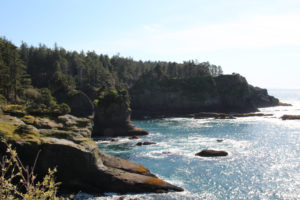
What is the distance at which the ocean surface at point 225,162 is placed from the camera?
32.2 meters

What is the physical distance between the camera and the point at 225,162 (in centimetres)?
4453

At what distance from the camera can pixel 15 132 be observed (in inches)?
1248

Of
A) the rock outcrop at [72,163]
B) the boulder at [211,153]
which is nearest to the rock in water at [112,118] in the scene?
the boulder at [211,153]

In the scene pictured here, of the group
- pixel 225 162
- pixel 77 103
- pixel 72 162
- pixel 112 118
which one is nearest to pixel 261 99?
pixel 77 103

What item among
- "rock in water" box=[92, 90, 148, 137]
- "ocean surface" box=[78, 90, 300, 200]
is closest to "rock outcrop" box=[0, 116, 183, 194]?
"ocean surface" box=[78, 90, 300, 200]

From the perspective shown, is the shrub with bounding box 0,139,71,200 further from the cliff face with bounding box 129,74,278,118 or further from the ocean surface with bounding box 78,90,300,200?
the cliff face with bounding box 129,74,278,118

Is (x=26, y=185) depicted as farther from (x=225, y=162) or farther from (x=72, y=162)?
(x=225, y=162)

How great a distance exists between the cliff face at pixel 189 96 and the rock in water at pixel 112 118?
4835 centimetres

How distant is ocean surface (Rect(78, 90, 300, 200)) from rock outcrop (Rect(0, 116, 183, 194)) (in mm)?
1658

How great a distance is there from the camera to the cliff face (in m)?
131

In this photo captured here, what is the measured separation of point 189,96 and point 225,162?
88.3 meters

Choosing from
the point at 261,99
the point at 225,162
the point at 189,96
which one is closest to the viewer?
the point at 225,162

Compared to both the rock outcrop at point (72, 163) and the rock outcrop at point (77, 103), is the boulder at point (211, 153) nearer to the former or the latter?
the rock outcrop at point (72, 163)

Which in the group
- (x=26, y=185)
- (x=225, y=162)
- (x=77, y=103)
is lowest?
(x=225, y=162)
